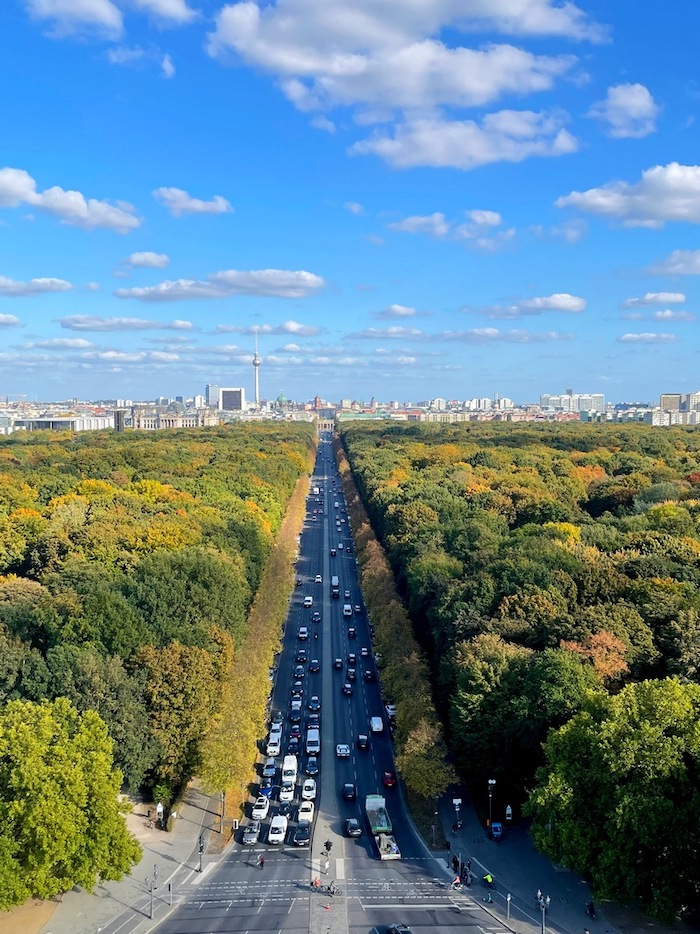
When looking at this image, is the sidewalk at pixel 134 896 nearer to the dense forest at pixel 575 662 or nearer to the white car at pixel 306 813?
the white car at pixel 306 813

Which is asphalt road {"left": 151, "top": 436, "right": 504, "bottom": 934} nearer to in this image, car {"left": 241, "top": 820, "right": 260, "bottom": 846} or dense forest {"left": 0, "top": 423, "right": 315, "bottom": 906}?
car {"left": 241, "top": 820, "right": 260, "bottom": 846}

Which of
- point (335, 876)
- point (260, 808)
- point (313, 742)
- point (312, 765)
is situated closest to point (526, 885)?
point (335, 876)

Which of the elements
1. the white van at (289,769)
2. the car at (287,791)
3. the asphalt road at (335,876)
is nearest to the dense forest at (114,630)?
the asphalt road at (335,876)

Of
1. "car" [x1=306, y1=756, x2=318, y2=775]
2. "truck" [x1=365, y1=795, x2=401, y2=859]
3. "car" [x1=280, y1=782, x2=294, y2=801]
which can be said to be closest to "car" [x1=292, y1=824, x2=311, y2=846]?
"truck" [x1=365, y1=795, x2=401, y2=859]

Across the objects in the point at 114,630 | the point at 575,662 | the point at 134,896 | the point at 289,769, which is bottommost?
the point at 134,896

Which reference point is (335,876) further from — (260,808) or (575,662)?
(575,662)

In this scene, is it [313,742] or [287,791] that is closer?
[287,791]
